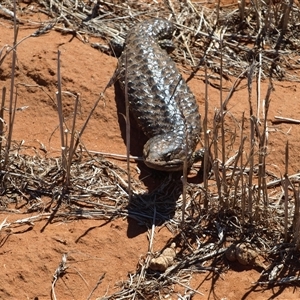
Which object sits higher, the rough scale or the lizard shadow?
the rough scale

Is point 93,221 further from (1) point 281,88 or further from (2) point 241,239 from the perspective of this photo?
(1) point 281,88

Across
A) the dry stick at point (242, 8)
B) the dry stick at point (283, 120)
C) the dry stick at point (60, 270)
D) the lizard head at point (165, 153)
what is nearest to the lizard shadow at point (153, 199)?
the lizard head at point (165, 153)

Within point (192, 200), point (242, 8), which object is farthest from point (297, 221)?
point (242, 8)

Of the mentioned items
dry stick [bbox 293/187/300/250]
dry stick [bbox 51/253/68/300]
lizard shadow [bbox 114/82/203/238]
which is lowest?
dry stick [bbox 51/253/68/300]

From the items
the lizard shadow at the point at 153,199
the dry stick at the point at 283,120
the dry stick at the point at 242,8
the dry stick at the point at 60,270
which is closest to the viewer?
the dry stick at the point at 60,270

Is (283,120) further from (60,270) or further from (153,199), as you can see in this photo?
(60,270)

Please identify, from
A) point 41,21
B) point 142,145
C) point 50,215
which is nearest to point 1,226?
point 50,215

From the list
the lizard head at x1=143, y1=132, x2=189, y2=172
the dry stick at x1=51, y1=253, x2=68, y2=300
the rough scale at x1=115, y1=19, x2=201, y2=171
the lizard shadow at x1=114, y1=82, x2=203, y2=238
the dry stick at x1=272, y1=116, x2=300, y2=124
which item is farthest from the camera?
the dry stick at x1=272, y1=116, x2=300, y2=124

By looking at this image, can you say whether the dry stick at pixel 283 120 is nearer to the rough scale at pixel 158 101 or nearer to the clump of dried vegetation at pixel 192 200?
the clump of dried vegetation at pixel 192 200

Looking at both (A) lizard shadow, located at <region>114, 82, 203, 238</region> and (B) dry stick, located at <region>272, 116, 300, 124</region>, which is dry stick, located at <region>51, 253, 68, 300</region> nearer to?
(A) lizard shadow, located at <region>114, 82, 203, 238</region>

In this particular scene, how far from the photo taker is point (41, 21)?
8.13 metres

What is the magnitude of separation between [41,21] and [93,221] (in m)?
2.85

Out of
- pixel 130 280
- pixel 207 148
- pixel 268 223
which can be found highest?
pixel 207 148

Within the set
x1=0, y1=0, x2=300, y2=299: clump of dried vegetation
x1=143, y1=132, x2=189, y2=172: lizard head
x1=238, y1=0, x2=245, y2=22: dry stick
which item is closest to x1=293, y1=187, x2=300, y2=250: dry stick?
x1=0, y1=0, x2=300, y2=299: clump of dried vegetation
